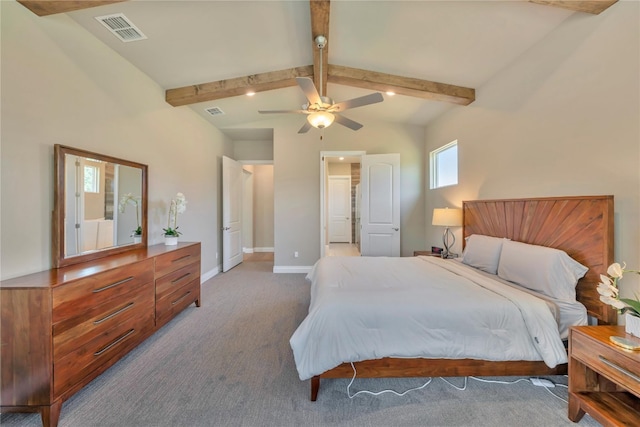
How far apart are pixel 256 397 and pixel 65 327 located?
1.29m

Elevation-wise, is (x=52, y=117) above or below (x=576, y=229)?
above

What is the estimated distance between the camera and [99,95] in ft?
7.63

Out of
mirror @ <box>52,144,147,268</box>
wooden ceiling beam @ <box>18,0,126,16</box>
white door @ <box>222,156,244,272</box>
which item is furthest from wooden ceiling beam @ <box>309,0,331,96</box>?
white door @ <box>222,156,244,272</box>

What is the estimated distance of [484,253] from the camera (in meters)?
2.62

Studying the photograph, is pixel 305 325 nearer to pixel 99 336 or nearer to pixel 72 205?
pixel 99 336

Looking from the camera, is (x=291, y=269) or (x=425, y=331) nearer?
(x=425, y=331)

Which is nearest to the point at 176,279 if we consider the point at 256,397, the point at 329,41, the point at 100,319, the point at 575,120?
the point at 100,319

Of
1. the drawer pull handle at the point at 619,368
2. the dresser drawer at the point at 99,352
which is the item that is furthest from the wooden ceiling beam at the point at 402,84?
→ the dresser drawer at the point at 99,352

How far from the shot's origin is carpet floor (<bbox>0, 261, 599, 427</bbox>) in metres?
1.50

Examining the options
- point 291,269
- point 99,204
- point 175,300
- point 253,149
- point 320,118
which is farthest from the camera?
point 253,149

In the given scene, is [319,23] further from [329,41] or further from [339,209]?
[339,209]

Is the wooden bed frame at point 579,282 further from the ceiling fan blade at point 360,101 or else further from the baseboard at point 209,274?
the baseboard at point 209,274

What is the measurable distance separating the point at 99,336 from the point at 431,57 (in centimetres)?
403

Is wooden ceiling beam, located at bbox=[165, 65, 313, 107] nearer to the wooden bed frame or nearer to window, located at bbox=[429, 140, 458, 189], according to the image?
window, located at bbox=[429, 140, 458, 189]
